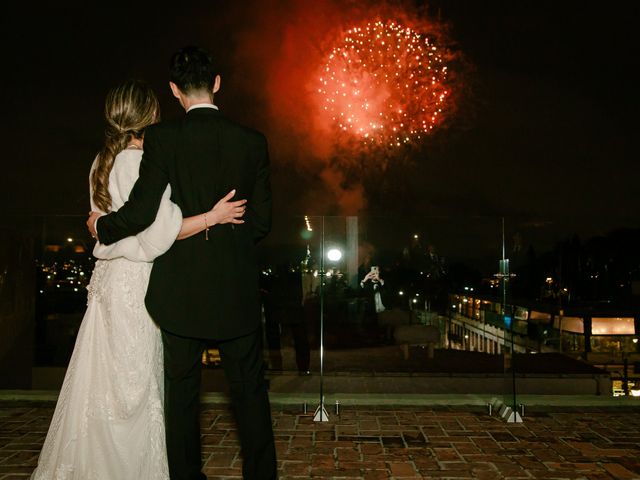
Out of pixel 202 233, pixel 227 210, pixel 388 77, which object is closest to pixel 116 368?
pixel 202 233

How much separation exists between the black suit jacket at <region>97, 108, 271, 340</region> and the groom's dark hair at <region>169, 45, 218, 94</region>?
0.31ft

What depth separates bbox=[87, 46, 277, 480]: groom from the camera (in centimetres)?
185

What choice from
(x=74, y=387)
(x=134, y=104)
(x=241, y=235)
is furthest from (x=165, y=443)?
(x=134, y=104)

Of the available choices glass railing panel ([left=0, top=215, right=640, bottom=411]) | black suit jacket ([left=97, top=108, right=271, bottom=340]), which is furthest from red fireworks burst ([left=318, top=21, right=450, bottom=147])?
black suit jacket ([left=97, top=108, right=271, bottom=340])

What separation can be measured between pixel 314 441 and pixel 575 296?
13.3 feet

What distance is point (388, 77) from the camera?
1312cm

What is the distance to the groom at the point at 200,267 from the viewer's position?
6.08 feet

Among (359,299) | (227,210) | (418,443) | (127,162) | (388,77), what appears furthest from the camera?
(388,77)

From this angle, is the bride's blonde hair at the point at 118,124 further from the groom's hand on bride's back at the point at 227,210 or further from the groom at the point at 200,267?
the groom's hand on bride's back at the point at 227,210

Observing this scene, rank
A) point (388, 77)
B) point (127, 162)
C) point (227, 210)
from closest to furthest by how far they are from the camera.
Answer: point (227, 210) → point (127, 162) → point (388, 77)

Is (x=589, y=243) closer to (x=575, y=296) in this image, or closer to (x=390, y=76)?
(x=575, y=296)

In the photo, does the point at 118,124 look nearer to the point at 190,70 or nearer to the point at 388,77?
the point at 190,70

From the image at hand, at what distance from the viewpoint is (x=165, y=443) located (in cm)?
205

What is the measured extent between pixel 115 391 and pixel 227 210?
78 cm
